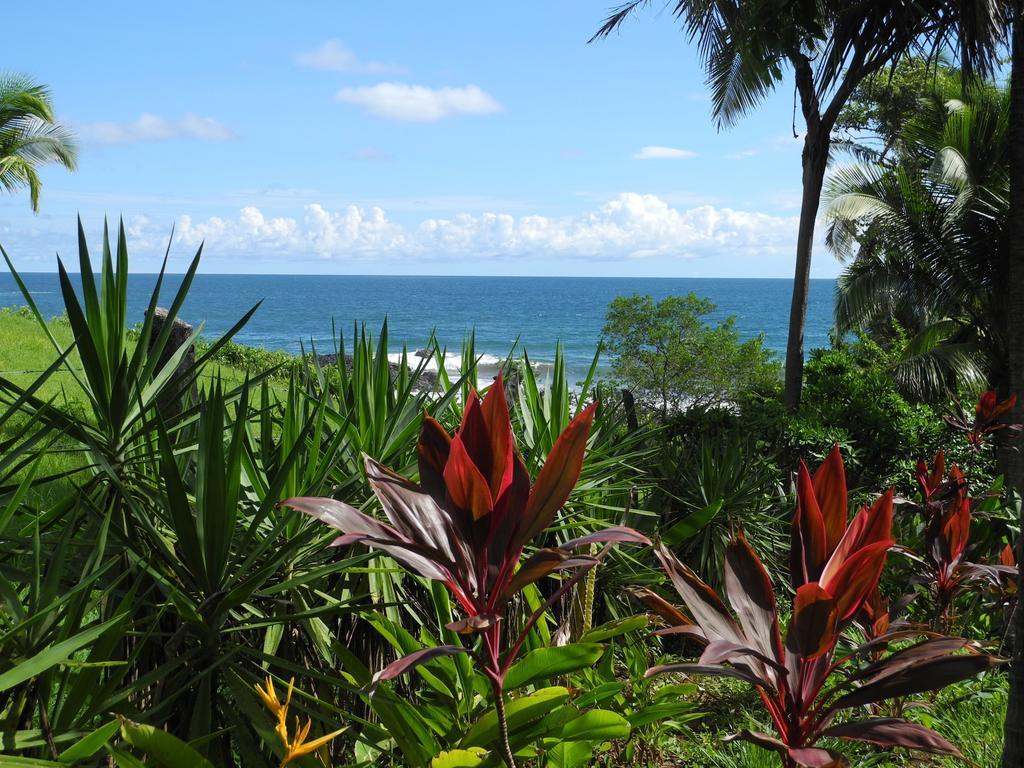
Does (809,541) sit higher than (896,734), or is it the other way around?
(809,541)

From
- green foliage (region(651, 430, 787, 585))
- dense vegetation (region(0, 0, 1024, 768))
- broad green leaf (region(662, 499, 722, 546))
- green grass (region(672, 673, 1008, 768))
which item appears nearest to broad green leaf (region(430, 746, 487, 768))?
dense vegetation (region(0, 0, 1024, 768))

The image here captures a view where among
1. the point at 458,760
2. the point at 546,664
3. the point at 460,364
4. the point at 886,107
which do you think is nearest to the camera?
the point at 458,760

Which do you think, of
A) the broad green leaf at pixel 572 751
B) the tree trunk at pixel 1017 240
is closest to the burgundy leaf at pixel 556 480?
the broad green leaf at pixel 572 751

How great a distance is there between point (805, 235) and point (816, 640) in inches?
390

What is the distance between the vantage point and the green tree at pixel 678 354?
17.0 meters

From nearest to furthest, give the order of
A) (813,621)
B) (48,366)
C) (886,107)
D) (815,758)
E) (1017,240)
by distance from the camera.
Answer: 1. (815,758)
2. (813,621)
3. (48,366)
4. (1017,240)
5. (886,107)

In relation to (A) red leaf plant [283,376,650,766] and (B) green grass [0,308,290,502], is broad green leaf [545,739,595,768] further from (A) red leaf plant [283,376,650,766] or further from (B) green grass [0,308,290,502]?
(B) green grass [0,308,290,502]

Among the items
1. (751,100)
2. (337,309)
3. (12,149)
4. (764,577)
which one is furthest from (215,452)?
(337,309)

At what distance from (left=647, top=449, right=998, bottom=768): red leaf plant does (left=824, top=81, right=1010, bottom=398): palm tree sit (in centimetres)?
1177

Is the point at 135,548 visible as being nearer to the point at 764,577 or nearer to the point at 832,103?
the point at 764,577

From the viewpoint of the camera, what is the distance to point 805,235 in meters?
10.6

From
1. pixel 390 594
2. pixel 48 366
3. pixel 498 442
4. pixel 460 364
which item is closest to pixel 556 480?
pixel 498 442

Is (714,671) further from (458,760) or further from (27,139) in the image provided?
(27,139)

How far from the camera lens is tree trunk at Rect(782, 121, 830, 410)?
10.2 meters
